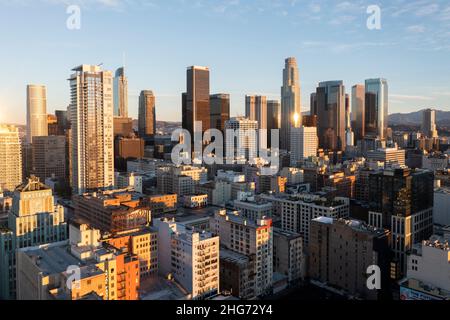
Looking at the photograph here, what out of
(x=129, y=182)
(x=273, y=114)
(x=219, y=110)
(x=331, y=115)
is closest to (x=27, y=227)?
(x=129, y=182)

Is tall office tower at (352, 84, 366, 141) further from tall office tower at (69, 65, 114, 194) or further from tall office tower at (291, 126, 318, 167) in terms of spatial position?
tall office tower at (69, 65, 114, 194)

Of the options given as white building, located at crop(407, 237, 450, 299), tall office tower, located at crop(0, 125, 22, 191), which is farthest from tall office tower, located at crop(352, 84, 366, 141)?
white building, located at crop(407, 237, 450, 299)

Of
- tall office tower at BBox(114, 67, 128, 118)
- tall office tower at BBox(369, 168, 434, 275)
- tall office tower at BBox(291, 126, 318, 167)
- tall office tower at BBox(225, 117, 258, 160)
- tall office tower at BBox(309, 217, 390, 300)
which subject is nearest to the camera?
tall office tower at BBox(309, 217, 390, 300)

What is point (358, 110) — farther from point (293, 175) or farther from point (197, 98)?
point (293, 175)

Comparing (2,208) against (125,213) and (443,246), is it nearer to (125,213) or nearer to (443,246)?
(125,213)

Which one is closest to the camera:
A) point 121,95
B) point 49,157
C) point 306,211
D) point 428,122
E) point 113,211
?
point 113,211

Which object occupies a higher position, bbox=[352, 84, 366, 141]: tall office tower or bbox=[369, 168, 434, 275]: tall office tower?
bbox=[352, 84, 366, 141]: tall office tower
